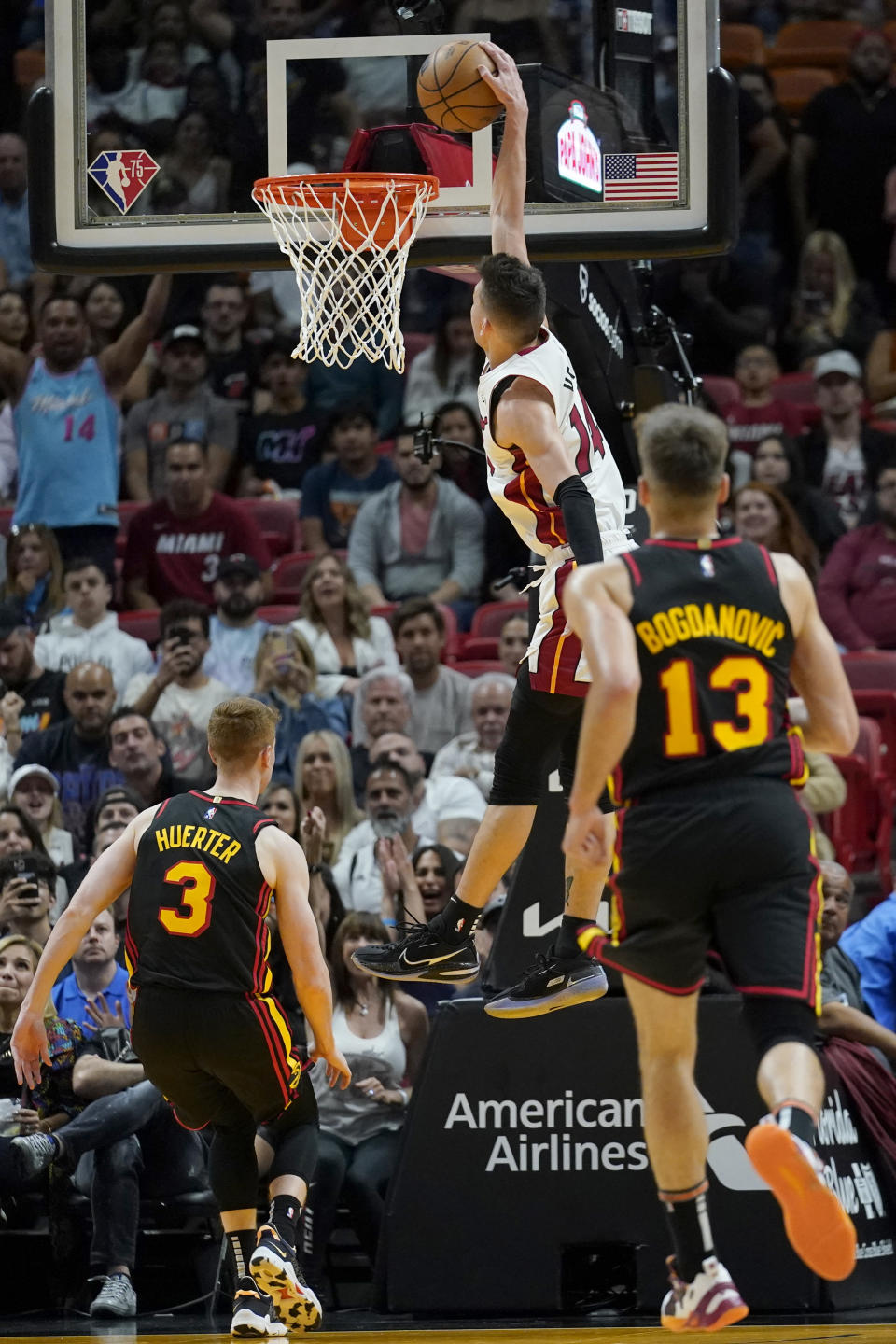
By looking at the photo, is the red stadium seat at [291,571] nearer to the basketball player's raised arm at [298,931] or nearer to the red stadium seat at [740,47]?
the red stadium seat at [740,47]

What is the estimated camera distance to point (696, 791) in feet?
16.8

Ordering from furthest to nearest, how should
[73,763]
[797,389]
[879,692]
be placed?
1. [797,389]
2. [879,692]
3. [73,763]

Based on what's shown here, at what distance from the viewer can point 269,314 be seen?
566 inches

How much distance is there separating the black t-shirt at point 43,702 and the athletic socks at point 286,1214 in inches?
196

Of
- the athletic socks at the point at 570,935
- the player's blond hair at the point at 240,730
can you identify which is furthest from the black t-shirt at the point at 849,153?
the athletic socks at the point at 570,935

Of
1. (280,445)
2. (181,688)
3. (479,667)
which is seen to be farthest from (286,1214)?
(280,445)

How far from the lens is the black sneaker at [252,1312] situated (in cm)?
662

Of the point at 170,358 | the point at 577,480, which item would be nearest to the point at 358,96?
the point at 577,480

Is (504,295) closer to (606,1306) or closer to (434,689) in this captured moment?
(606,1306)

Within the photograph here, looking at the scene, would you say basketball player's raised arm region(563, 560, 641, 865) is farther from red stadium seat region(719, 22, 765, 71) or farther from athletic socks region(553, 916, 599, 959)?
red stadium seat region(719, 22, 765, 71)

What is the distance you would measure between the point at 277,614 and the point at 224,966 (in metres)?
5.72

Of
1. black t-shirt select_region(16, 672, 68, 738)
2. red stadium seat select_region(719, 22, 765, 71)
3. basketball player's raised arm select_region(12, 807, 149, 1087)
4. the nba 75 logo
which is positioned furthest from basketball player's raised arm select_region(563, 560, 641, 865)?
red stadium seat select_region(719, 22, 765, 71)

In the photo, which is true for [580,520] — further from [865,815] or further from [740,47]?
[740,47]

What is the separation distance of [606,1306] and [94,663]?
504 centimetres
